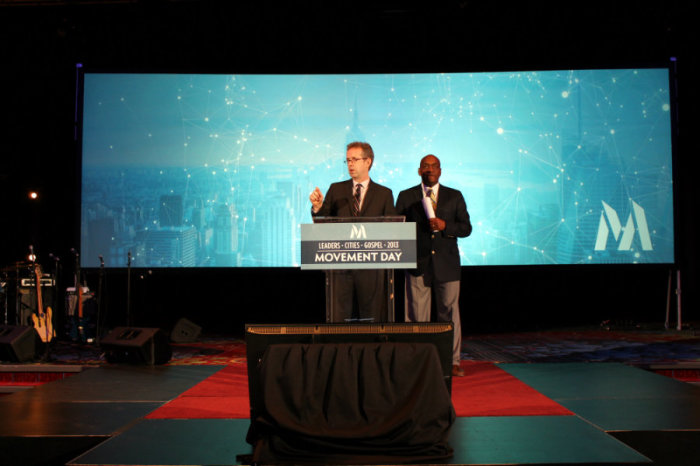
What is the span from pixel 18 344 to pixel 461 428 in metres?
4.29

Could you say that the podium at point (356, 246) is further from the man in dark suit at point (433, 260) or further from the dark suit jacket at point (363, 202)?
the man in dark suit at point (433, 260)

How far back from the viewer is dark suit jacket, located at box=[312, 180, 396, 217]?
144 inches

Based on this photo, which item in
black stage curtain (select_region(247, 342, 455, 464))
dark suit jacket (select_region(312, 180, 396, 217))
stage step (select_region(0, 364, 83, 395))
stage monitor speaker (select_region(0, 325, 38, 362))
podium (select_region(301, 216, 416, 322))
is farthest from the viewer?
stage monitor speaker (select_region(0, 325, 38, 362))

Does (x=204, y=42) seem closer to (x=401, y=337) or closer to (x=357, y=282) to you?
(x=357, y=282)

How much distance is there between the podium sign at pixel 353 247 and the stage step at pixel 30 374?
338 centimetres

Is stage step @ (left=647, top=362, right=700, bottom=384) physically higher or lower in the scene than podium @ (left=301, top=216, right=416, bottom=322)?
lower

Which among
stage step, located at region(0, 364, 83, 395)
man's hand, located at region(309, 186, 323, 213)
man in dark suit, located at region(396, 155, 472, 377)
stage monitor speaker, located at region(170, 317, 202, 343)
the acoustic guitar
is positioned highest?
man's hand, located at region(309, 186, 323, 213)

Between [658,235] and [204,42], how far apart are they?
615 cm

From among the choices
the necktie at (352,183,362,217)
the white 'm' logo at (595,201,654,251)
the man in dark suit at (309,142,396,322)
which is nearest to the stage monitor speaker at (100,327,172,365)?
Answer: the man in dark suit at (309,142,396,322)

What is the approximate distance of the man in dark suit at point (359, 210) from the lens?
3551mm

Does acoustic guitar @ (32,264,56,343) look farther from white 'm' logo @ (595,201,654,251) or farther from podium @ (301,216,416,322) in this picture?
white 'm' logo @ (595,201,654,251)

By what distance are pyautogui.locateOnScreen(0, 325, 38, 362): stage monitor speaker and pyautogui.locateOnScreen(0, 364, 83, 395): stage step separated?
6.0 inches

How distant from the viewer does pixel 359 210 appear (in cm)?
367

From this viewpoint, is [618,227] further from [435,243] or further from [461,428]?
[461,428]
